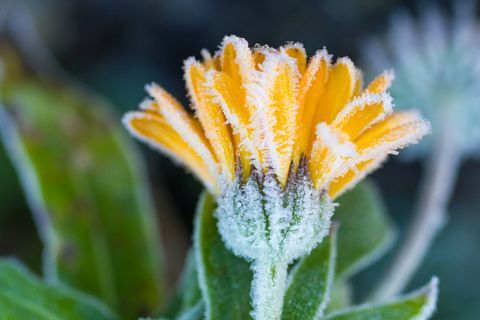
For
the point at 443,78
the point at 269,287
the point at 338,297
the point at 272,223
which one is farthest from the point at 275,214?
the point at 443,78

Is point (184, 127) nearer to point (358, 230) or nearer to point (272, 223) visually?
point (272, 223)

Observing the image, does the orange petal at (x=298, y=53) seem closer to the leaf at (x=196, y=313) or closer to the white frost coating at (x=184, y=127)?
the white frost coating at (x=184, y=127)

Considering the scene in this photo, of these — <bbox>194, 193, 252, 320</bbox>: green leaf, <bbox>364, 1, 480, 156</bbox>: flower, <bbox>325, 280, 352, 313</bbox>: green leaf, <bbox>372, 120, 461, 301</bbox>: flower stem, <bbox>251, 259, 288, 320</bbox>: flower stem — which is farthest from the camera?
<bbox>364, 1, 480, 156</bbox>: flower

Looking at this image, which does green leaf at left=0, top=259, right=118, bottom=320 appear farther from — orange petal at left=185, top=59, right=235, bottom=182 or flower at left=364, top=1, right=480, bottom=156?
flower at left=364, top=1, right=480, bottom=156

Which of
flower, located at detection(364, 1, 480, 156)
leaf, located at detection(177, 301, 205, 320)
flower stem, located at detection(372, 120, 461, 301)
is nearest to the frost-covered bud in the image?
leaf, located at detection(177, 301, 205, 320)

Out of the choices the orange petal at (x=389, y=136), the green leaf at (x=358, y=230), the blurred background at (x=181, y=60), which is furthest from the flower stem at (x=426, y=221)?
the orange petal at (x=389, y=136)

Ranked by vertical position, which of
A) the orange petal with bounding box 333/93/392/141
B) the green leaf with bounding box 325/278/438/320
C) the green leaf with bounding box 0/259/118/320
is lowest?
the green leaf with bounding box 325/278/438/320

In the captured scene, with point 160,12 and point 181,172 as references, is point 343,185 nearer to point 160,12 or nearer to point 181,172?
point 181,172
